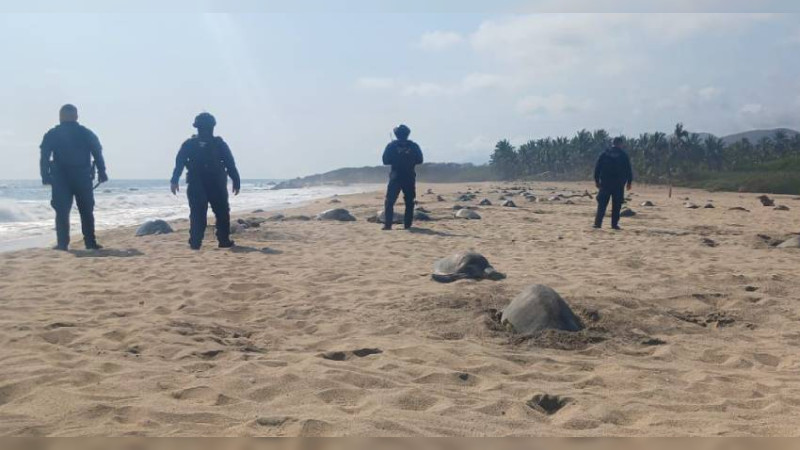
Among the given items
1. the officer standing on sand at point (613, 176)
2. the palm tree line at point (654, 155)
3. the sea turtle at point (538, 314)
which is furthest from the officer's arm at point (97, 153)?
the palm tree line at point (654, 155)

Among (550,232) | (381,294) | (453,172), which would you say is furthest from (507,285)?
(453,172)

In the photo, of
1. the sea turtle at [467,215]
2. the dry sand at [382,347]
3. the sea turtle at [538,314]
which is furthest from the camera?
the sea turtle at [467,215]

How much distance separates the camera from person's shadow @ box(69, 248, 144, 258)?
26.6 ft

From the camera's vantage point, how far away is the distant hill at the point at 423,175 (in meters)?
106

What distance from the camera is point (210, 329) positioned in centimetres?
452

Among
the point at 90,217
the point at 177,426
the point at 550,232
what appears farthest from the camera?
the point at 550,232

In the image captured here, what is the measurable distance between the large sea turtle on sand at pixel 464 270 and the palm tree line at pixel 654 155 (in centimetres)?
4453

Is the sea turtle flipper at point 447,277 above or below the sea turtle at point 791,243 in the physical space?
below

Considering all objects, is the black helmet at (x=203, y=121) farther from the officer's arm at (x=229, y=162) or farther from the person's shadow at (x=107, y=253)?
the person's shadow at (x=107, y=253)

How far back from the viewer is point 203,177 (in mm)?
9336

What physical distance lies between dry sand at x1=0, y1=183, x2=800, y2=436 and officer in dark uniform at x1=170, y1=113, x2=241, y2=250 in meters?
1.04

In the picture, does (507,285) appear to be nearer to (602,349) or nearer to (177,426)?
(602,349)

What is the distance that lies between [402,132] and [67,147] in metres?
5.69

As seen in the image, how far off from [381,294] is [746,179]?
48.0 m
